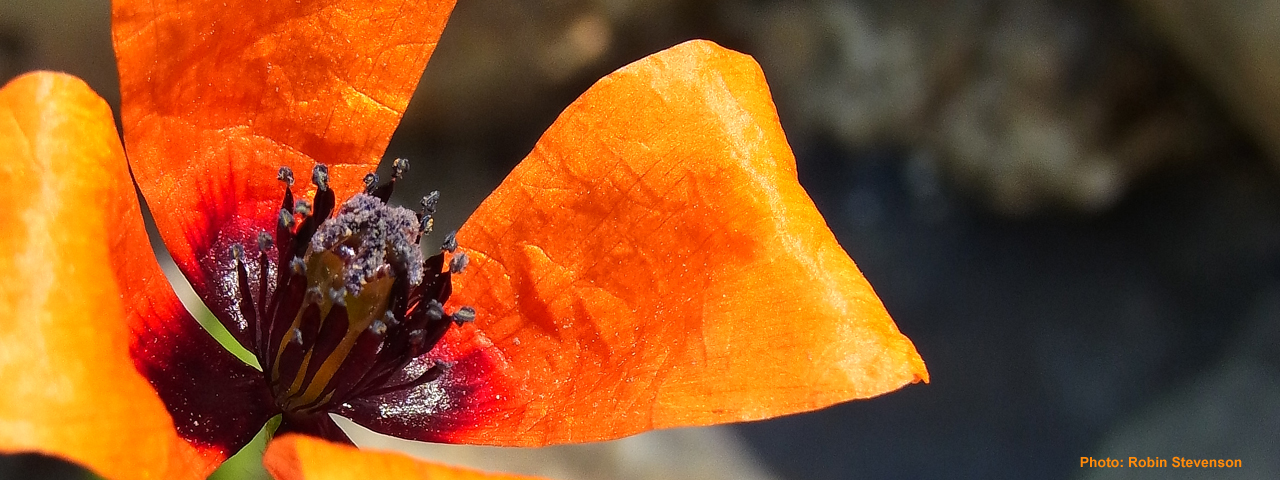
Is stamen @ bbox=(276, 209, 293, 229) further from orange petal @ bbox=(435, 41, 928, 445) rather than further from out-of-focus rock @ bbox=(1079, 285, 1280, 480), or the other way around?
out-of-focus rock @ bbox=(1079, 285, 1280, 480)

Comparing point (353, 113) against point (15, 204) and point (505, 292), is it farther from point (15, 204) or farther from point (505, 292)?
point (15, 204)

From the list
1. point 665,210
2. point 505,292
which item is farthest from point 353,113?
point 665,210

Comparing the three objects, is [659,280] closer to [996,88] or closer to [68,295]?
[68,295]

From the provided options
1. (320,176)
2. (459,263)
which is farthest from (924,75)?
(320,176)

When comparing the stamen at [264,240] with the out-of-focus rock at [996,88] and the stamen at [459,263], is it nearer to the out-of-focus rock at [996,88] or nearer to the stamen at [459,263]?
the stamen at [459,263]

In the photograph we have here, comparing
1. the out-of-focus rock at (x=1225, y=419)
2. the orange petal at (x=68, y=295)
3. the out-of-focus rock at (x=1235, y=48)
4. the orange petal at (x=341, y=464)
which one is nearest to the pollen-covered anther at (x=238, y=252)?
the orange petal at (x=68, y=295)

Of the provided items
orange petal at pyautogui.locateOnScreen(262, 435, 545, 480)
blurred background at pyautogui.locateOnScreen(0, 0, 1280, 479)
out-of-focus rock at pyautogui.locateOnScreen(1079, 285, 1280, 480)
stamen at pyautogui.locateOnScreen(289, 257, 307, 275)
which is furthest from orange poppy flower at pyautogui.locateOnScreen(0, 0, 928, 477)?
out-of-focus rock at pyautogui.locateOnScreen(1079, 285, 1280, 480)
